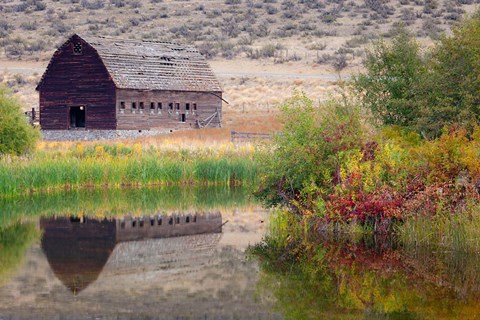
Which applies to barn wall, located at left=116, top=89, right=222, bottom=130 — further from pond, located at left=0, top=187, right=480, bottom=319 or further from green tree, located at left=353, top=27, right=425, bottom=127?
pond, located at left=0, top=187, right=480, bottom=319

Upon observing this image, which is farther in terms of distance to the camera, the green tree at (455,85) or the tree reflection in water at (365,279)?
the green tree at (455,85)

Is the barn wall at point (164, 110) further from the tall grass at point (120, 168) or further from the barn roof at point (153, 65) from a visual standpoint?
the tall grass at point (120, 168)

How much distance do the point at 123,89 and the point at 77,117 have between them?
5.05 metres

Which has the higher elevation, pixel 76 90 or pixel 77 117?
pixel 76 90

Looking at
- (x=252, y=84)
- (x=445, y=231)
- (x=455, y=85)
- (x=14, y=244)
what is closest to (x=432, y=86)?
(x=455, y=85)

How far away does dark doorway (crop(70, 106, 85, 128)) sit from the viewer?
62188mm

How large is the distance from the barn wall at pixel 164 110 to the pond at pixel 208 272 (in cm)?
3006

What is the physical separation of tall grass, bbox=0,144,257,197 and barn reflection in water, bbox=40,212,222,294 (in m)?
5.01

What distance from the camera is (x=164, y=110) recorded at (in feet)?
206

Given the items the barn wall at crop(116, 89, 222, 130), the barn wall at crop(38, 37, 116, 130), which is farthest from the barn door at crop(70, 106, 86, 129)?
the barn wall at crop(116, 89, 222, 130)

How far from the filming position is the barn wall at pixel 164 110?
60.4 m

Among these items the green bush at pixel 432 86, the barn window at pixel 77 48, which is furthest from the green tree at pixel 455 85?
the barn window at pixel 77 48

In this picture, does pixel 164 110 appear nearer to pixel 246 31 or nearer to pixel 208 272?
pixel 246 31

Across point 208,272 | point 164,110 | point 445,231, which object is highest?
point 445,231
